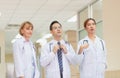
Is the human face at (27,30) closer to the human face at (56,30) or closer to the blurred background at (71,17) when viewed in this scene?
the human face at (56,30)

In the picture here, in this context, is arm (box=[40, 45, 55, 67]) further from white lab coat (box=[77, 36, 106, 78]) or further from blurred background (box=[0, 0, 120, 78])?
blurred background (box=[0, 0, 120, 78])

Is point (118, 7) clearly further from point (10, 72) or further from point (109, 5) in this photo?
point (10, 72)

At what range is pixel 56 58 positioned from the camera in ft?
11.9

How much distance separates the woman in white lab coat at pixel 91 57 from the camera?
3.64 metres

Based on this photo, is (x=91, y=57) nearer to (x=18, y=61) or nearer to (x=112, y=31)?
(x=18, y=61)

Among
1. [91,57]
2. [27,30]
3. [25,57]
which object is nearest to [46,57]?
[25,57]

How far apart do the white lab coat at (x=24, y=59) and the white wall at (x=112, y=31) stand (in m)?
2.29

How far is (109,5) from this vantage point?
5.76 metres

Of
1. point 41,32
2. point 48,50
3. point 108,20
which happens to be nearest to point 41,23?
point 41,32

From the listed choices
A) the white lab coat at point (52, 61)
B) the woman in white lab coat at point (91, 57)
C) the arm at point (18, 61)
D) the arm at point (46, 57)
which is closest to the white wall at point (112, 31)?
the woman in white lab coat at point (91, 57)

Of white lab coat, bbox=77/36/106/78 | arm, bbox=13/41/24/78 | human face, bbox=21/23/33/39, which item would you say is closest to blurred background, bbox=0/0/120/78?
white lab coat, bbox=77/36/106/78

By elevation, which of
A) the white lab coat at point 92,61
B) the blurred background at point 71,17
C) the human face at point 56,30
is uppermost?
the blurred background at point 71,17

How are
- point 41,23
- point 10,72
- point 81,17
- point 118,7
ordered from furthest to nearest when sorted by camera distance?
point 10,72
point 41,23
point 81,17
point 118,7

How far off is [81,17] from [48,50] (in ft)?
16.4
